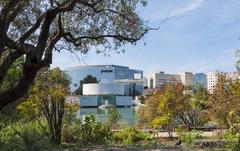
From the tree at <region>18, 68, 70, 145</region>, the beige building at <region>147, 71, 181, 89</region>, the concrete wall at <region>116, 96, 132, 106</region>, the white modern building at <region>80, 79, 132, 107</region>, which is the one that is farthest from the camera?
the concrete wall at <region>116, 96, 132, 106</region>

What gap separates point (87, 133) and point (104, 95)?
8451cm

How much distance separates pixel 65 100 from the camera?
1803 centimetres

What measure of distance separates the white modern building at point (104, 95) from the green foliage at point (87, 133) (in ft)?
254

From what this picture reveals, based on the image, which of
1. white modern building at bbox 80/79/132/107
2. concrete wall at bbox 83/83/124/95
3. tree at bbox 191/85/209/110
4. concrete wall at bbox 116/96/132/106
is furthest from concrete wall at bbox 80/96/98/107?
tree at bbox 191/85/209/110

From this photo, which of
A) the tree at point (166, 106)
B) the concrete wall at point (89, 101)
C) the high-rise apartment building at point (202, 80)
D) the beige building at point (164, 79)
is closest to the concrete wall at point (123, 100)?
the concrete wall at point (89, 101)

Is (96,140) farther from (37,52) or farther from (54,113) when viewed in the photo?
(37,52)

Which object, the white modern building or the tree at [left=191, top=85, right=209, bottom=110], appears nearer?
the tree at [left=191, top=85, right=209, bottom=110]

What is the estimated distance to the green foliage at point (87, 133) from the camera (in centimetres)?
1727

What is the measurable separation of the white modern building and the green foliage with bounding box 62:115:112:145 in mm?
77286

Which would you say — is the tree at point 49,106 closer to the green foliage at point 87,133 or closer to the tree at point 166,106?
the green foliage at point 87,133

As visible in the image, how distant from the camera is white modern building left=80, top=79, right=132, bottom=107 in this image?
97375 millimetres

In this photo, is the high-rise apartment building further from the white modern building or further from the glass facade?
the glass facade

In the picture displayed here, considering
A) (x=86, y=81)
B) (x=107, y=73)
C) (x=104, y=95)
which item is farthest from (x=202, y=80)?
(x=107, y=73)

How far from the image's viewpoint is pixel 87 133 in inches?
685
